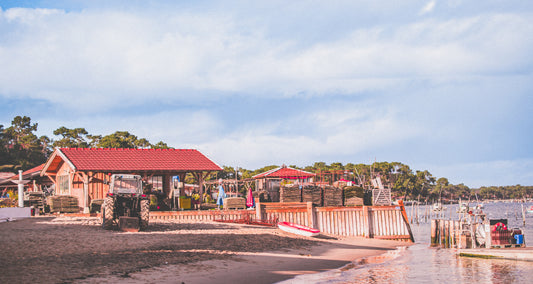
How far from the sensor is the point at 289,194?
3209 cm

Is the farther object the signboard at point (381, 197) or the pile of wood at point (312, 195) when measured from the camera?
the pile of wood at point (312, 195)

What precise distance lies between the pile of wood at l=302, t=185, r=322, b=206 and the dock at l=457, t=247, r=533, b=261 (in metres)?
11.3

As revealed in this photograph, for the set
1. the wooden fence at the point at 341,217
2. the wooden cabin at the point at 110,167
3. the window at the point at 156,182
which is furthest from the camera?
the window at the point at 156,182

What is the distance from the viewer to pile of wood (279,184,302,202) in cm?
3198

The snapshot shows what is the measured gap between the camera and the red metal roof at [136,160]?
31.9 m

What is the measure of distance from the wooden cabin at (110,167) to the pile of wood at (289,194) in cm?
542

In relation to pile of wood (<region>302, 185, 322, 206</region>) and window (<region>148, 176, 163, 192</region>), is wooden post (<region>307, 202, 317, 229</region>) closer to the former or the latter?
pile of wood (<region>302, 185, 322, 206</region>)

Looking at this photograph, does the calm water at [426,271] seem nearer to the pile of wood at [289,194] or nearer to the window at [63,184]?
the pile of wood at [289,194]

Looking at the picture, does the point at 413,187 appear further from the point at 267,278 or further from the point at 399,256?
the point at 267,278

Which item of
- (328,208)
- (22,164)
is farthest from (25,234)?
(22,164)

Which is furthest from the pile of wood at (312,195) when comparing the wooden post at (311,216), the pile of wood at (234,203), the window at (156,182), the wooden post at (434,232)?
the window at (156,182)

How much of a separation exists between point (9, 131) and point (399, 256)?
234ft

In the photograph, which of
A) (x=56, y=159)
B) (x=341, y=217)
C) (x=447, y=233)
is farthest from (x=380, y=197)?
(x=56, y=159)

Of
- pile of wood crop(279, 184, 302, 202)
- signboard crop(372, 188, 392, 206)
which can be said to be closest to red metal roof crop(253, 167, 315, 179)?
pile of wood crop(279, 184, 302, 202)
